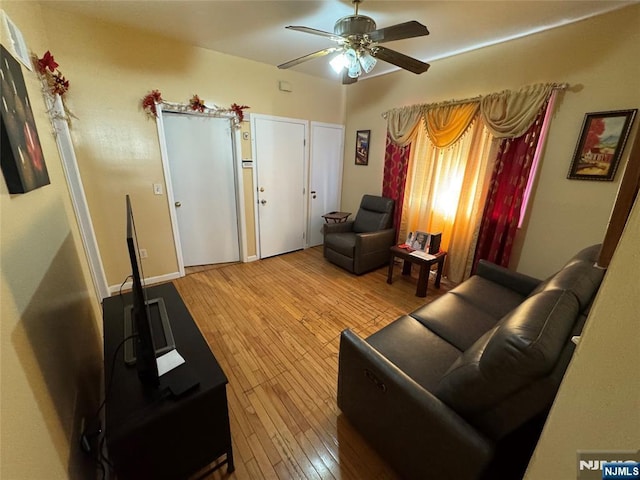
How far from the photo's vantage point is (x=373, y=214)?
3.60 m

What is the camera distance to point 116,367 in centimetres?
108

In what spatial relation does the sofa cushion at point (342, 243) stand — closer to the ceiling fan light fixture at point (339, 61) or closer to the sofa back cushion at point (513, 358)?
the ceiling fan light fixture at point (339, 61)

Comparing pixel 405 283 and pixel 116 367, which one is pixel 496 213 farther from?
pixel 116 367

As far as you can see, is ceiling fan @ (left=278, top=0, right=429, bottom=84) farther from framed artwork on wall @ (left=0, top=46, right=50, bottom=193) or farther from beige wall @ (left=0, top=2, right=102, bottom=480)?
beige wall @ (left=0, top=2, right=102, bottom=480)

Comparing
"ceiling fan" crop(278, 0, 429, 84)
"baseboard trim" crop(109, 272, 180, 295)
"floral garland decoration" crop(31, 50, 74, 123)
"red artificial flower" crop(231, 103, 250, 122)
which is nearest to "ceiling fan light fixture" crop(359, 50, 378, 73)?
"ceiling fan" crop(278, 0, 429, 84)

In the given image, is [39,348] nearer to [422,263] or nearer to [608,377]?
[608,377]

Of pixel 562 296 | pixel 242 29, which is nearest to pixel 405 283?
pixel 562 296

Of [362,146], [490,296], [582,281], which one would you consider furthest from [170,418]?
[362,146]

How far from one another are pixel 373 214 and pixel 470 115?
1.59 meters

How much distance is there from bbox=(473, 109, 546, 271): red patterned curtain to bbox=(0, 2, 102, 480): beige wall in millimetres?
3227

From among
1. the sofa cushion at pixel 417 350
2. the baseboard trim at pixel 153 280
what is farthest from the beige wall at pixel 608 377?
the baseboard trim at pixel 153 280

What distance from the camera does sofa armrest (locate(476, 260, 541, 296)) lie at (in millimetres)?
1904

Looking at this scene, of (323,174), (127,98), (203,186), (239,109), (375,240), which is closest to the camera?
(127,98)

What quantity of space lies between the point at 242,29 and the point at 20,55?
163 centimetres
